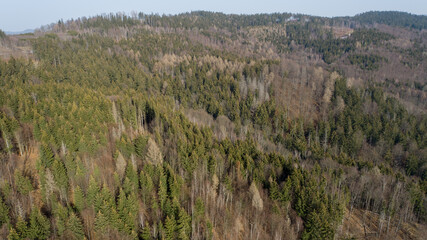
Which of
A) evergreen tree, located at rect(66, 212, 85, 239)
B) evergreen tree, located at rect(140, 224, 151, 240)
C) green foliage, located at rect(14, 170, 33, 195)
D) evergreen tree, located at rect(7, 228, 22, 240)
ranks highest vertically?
green foliage, located at rect(14, 170, 33, 195)

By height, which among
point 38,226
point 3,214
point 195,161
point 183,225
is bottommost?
point 183,225

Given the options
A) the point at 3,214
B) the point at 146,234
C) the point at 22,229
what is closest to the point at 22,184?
the point at 3,214

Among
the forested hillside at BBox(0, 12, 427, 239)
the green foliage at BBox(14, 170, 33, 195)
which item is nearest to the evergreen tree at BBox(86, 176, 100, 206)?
the forested hillside at BBox(0, 12, 427, 239)

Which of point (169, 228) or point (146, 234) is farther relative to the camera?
point (169, 228)

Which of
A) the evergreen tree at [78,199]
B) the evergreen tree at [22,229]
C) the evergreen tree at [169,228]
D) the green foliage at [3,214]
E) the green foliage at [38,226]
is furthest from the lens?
the evergreen tree at [78,199]

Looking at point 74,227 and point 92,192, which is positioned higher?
point 92,192

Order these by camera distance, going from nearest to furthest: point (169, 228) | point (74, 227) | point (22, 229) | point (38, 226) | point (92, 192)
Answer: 1. point (22, 229)
2. point (38, 226)
3. point (74, 227)
4. point (169, 228)
5. point (92, 192)

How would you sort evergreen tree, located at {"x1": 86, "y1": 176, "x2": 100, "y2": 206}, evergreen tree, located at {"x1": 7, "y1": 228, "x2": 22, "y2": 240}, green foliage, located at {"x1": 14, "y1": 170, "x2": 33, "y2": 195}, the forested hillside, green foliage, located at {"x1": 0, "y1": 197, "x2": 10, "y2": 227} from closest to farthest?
evergreen tree, located at {"x1": 7, "y1": 228, "x2": 22, "y2": 240}
green foliage, located at {"x1": 0, "y1": 197, "x2": 10, "y2": 227}
green foliage, located at {"x1": 14, "y1": 170, "x2": 33, "y2": 195}
evergreen tree, located at {"x1": 86, "y1": 176, "x2": 100, "y2": 206}
the forested hillside

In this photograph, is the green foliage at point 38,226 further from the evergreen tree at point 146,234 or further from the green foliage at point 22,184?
the evergreen tree at point 146,234

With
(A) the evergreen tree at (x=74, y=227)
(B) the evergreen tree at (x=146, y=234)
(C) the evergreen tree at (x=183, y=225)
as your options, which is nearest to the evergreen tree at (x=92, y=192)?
(A) the evergreen tree at (x=74, y=227)

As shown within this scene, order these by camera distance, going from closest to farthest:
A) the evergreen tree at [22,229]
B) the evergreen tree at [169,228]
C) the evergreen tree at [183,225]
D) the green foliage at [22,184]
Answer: the evergreen tree at [22,229] → the evergreen tree at [169,228] → the evergreen tree at [183,225] → the green foliage at [22,184]

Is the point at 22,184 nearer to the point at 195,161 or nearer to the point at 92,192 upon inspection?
the point at 92,192

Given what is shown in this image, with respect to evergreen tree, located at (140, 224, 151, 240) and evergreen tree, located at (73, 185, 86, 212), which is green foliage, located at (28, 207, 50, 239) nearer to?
evergreen tree, located at (73, 185, 86, 212)
